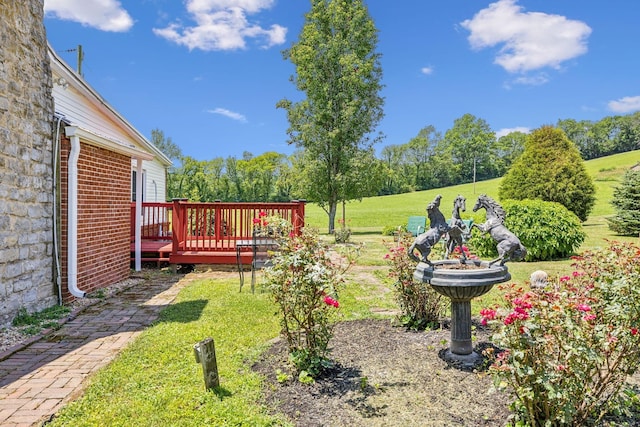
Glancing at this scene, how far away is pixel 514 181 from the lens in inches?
676

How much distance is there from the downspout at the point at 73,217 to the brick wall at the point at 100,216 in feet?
0.23

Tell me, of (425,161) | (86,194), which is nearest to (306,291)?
(86,194)

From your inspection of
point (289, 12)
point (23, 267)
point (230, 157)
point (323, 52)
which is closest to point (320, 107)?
point (323, 52)

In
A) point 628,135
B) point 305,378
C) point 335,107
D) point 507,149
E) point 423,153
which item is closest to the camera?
point 305,378

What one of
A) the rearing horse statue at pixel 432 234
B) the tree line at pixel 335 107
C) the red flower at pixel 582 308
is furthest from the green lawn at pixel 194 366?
the tree line at pixel 335 107

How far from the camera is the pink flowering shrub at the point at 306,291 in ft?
10.3

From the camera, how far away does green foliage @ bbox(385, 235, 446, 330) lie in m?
4.41

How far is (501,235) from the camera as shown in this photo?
11.4ft

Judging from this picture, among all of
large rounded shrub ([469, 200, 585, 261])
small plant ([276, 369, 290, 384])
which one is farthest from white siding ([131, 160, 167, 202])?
small plant ([276, 369, 290, 384])

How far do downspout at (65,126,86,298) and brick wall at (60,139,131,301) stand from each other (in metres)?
0.07

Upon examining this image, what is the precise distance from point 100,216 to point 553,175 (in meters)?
16.2

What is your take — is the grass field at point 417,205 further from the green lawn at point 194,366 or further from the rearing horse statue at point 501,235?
the rearing horse statue at point 501,235

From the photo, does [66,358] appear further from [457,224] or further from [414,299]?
[457,224]

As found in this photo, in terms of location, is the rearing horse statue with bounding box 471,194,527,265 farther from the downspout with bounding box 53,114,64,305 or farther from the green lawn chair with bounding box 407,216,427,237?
the green lawn chair with bounding box 407,216,427,237
